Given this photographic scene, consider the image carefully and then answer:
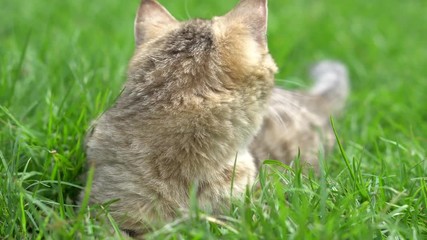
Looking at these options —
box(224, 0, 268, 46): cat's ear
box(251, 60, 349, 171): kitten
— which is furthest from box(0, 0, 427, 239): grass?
box(224, 0, 268, 46): cat's ear

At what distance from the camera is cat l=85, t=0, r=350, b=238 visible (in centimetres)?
251

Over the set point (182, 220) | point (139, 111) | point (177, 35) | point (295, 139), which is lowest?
point (295, 139)

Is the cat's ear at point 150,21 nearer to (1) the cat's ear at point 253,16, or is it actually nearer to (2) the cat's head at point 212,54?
(2) the cat's head at point 212,54

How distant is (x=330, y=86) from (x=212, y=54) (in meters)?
2.16

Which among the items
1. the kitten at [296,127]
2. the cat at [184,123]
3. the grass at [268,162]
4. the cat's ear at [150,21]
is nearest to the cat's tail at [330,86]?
the kitten at [296,127]

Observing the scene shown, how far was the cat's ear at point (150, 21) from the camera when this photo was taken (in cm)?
294

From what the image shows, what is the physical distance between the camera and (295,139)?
3.72 metres

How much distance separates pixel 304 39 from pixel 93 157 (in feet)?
11.4

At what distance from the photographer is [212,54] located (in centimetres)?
257

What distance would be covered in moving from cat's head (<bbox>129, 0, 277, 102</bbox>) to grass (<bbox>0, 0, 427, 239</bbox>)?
0.36m

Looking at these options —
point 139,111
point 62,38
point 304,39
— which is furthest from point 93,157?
point 304,39

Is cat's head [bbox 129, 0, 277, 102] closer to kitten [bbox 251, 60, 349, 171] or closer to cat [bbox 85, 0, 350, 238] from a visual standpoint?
cat [bbox 85, 0, 350, 238]

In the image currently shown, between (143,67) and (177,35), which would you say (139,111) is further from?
(177,35)

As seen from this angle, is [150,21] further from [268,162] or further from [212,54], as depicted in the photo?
[268,162]
